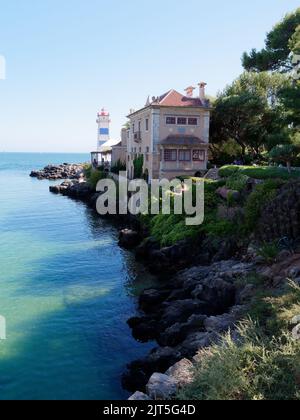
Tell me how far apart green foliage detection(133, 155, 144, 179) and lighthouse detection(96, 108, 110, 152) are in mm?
47808

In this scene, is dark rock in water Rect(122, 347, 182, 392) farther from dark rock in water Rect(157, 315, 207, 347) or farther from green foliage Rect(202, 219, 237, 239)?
green foliage Rect(202, 219, 237, 239)

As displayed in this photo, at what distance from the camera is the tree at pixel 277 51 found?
32.8 meters

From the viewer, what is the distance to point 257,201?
20.6 meters

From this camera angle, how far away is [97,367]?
1327 cm

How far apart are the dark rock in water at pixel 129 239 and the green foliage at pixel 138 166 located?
46.4 feet

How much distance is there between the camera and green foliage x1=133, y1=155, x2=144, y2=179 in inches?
1661

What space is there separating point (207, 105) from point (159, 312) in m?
27.8

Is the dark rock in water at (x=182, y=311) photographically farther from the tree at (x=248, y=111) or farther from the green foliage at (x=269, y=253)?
the tree at (x=248, y=111)

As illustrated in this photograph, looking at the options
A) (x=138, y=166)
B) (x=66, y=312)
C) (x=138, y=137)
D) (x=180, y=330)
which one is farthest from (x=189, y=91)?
(x=180, y=330)

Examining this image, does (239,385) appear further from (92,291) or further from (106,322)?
(92,291)

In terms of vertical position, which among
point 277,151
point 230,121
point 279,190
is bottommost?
point 279,190

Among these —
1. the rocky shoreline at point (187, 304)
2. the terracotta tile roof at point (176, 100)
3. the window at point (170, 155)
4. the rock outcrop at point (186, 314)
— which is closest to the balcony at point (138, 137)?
the terracotta tile roof at point (176, 100)

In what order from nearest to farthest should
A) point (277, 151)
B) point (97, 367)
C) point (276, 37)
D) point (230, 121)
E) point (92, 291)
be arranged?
1. point (97, 367)
2. point (92, 291)
3. point (277, 151)
4. point (276, 37)
5. point (230, 121)

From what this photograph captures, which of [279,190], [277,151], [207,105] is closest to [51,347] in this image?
[279,190]
